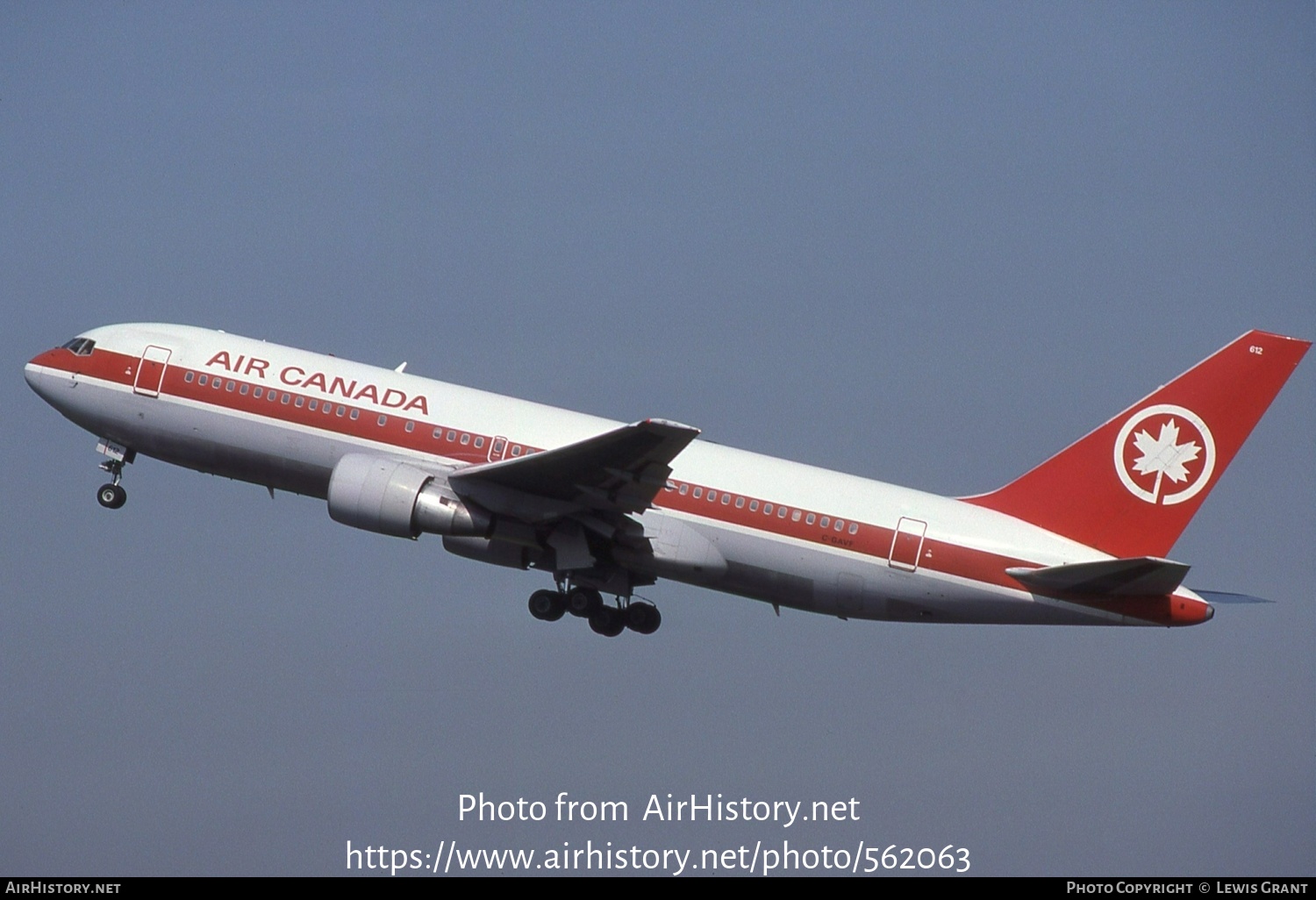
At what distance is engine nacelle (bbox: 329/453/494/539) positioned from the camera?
3662cm

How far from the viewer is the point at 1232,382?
122ft

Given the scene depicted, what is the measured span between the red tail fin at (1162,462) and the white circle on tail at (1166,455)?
0.06 feet

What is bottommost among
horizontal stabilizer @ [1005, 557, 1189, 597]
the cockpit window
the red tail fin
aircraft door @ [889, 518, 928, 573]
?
horizontal stabilizer @ [1005, 557, 1189, 597]

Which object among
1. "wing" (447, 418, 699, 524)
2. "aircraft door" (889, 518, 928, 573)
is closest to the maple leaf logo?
"aircraft door" (889, 518, 928, 573)

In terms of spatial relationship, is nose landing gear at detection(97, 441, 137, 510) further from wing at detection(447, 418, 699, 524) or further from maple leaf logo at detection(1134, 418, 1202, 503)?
maple leaf logo at detection(1134, 418, 1202, 503)

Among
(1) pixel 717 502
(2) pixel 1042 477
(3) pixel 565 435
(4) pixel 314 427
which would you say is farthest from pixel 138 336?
(2) pixel 1042 477

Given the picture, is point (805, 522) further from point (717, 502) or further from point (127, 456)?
point (127, 456)

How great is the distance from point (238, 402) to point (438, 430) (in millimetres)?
4823

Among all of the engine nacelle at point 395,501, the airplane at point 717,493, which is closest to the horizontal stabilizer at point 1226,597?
the airplane at point 717,493

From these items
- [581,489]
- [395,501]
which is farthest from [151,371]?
[581,489]

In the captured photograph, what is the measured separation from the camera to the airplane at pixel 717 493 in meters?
36.3

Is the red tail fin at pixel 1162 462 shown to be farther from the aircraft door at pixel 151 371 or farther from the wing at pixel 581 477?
the aircraft door at pixel 151 371

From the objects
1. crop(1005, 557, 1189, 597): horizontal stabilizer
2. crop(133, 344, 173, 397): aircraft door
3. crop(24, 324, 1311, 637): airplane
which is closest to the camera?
crop(1005, 557, 1189, 597): horizontal stabilizer

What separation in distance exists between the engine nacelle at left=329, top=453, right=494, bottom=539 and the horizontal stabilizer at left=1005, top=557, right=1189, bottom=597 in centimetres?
1198
